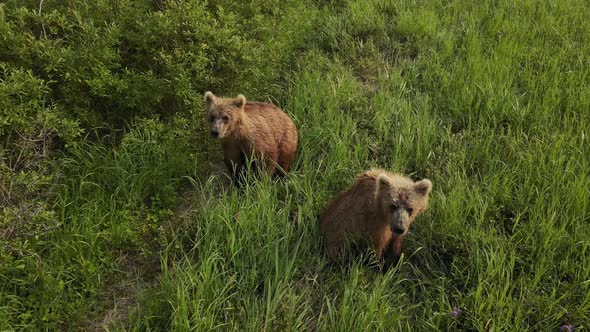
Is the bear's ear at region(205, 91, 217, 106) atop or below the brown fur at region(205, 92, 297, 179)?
atop

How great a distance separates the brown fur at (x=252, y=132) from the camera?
4020mm

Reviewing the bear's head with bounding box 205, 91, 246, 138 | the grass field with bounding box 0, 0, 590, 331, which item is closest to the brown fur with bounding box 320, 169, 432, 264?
the grass field with bounding box 0, 0, 590, 331

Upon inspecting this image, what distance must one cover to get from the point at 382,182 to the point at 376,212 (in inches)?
9.8

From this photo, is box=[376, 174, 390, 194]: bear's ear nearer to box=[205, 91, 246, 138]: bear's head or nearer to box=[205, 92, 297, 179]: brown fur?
box=[205, 92, 297, 179]: brown fur

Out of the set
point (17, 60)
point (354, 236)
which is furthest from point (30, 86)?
point (354, 236)

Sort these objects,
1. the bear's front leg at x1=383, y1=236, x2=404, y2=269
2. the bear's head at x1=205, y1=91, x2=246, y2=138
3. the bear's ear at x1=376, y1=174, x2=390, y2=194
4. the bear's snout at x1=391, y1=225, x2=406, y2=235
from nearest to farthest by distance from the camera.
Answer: the bear's snout at x1=391, y1=225, x2=406, y2=235, the bear's ear at x1=376, y1=174, x2=390, y2=194, the bear's front leg at x1=383, y1=236, x2=404, y2=269, the bear's head at x1=205, y1=91, x2=246, y2=138

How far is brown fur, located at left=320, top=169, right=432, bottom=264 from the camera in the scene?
3.11 m

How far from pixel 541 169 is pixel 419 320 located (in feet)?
6.20

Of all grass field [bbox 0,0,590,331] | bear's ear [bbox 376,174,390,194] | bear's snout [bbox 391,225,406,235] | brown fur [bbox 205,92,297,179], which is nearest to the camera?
grass field [bbox 0,0,590,331]

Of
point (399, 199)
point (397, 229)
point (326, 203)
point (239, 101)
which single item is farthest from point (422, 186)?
point (239, 101)

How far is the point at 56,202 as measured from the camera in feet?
11.3

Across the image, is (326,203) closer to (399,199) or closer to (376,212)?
(376,212)

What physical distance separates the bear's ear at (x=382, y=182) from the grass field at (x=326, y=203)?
1.80 feet

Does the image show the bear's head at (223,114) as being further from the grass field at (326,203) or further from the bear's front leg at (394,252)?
the bear's front leg at (394,252)
